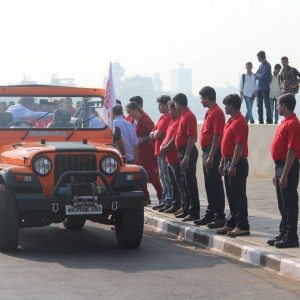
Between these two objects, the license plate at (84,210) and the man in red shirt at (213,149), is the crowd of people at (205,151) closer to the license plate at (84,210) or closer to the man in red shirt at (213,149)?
the man in red shirt at (213,149)

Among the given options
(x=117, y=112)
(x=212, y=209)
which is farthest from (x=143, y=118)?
(x=212, y=209)

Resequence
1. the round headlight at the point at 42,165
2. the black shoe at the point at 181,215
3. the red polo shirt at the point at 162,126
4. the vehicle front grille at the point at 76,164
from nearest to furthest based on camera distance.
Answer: the round headlight at the point at 42,165
the vehicle front grille at the point at 76,164
the black shoe at the point at 181,215
the red polo shirt at the point at 162,126

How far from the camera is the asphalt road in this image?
9117 millimetres

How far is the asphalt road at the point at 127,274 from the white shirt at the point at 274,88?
10649 mm

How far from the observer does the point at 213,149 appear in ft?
42.1

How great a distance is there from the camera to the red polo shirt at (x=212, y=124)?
1287cm

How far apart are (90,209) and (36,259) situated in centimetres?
88

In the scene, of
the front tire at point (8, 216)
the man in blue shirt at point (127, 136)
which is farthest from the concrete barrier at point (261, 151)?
the front tire at point (8, 216)

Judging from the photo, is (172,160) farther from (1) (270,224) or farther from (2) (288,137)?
(2) (288,137)


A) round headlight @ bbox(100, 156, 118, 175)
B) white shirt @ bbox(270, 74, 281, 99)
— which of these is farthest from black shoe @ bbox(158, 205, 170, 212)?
white shirt @ bbox(270, 74, 281, 99)

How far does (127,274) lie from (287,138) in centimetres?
234

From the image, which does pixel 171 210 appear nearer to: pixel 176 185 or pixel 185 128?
pixel 176 185

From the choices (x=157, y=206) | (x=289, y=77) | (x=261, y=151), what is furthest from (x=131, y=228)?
(x=261, y=151)

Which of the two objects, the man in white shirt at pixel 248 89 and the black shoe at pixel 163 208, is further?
the man in white shirt at pixel 248 89
